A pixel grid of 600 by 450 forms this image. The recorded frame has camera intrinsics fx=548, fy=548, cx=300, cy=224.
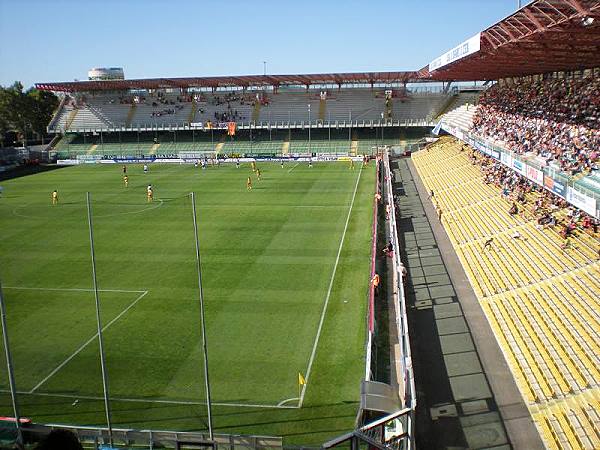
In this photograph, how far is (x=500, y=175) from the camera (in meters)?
33.3

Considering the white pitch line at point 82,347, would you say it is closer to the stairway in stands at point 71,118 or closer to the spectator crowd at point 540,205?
the spectator crowd at point 540,205

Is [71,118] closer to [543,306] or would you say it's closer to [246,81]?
[246,81]

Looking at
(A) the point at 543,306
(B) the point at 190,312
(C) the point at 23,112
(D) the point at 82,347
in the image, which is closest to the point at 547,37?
(A) the point at 543,306

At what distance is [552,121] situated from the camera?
30250mm

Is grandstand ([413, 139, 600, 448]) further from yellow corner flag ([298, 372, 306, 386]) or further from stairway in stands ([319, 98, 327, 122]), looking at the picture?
stairway in stands ([319, 98, 327, 122])

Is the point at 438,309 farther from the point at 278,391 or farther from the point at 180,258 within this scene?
the point at 180,258

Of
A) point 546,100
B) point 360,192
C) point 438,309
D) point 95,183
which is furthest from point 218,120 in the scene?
point 438,309

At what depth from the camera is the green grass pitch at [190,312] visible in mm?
14195

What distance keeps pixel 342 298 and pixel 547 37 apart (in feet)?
45.3

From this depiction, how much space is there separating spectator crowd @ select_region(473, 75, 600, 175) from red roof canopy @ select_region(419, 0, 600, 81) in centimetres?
180

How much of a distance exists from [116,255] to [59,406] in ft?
43.4

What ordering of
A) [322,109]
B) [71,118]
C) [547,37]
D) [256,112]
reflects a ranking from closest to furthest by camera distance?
1. [547,37]
2. [322,109]
3. [256,112]
4. [71,118]

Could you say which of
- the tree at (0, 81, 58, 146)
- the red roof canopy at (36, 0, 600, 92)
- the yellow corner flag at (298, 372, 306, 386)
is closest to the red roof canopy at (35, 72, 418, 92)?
the tree at (0, 81, 58, 146)

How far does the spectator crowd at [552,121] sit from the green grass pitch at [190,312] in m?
9.62
